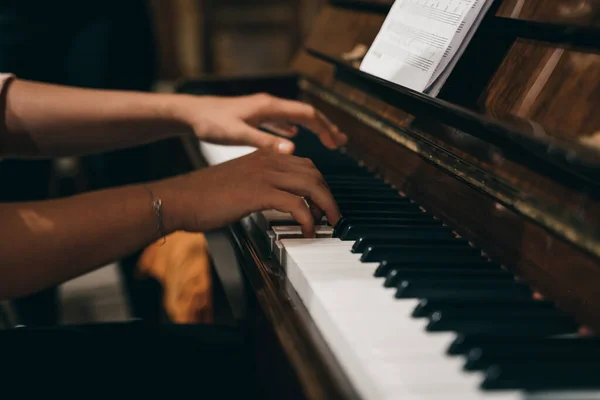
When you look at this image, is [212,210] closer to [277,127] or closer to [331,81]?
[277,127]

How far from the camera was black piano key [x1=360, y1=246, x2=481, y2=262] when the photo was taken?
89 cm

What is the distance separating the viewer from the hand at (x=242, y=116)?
134 cm

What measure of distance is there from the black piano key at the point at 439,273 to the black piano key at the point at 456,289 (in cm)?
2

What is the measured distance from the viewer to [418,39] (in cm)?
113

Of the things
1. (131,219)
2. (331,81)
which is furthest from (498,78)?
(331,81)

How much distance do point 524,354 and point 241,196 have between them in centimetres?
49

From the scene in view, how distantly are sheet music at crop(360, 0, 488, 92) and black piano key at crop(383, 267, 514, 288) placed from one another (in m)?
0.36

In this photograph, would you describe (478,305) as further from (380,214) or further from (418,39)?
(418,39)

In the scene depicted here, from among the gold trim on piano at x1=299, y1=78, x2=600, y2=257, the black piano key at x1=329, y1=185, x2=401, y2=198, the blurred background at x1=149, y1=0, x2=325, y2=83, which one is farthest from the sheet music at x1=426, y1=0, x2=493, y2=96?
the blurred background at x1=149, y1=0, x2=325, y2=83

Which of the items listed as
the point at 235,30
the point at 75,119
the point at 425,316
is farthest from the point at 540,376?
the point at 235,30

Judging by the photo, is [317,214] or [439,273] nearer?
[439,273]

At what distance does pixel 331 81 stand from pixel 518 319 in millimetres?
1153

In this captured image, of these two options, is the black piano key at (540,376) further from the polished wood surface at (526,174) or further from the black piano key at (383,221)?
the black piano key at (383,221)

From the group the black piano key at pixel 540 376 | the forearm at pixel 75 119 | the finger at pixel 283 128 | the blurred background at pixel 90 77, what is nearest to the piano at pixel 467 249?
the black piano key at pixel 540 376
